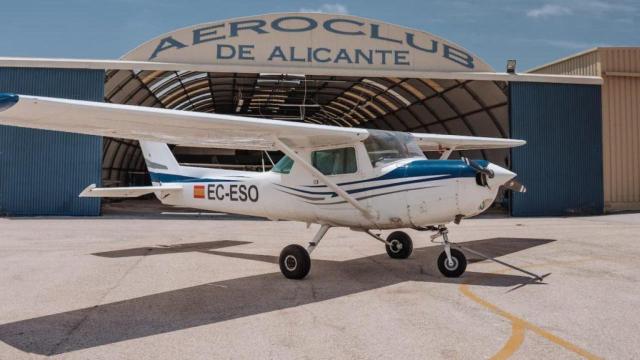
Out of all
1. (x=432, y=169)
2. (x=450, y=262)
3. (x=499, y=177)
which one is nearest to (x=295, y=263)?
(x=450, y=262)

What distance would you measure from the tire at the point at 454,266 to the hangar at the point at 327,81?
12565 millimetres

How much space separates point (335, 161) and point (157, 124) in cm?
282

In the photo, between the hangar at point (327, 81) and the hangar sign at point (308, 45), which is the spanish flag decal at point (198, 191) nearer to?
the hangar at point (327, 81)

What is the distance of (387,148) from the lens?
7668 millimetres

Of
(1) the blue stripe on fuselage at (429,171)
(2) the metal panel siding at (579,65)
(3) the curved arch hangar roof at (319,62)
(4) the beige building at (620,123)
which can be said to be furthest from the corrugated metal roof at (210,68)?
(1) the blue stripe on fuselage at (429,171)

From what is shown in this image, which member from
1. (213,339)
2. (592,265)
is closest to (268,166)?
(592,265)

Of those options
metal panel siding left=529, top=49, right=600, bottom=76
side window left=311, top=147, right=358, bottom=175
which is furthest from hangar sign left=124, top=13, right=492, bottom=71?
side window left=311, top=147, right=358, bottom=175

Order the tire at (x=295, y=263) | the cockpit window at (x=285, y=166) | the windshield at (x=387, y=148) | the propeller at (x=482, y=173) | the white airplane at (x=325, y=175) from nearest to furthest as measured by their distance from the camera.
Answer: the white airplane at (x=325, y=175) < the propeller at (x=482, y=173) < the tire at (x=295, y=263) < the windshield at (x=387, y=148) < the cockpit window at (x=285, y=166)

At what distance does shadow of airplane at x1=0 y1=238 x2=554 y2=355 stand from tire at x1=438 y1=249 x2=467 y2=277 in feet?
0.47

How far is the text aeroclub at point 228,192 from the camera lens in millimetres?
8789

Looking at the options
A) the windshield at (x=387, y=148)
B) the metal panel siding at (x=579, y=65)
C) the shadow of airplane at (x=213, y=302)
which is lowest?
the shadow of airplane at (x=213, y=302)

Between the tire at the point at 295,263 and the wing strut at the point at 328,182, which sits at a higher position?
the wing strut at the point at 328,182

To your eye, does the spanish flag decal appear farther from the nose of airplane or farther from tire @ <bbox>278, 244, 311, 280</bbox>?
the nose of airplane

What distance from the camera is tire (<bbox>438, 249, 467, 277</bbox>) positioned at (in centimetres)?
712
